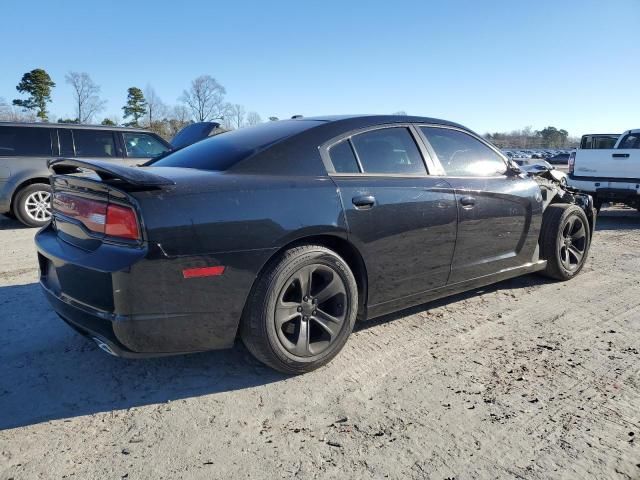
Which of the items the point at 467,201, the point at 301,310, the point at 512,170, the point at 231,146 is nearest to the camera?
the point at 301,310

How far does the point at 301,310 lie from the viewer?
2.73 metres

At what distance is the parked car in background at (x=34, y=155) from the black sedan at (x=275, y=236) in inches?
204

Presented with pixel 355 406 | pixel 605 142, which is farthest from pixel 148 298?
pixel 605 142

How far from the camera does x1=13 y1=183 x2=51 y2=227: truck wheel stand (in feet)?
24.0

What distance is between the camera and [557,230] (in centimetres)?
438

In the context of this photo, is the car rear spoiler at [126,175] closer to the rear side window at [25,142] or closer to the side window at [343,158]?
the side window at [343,158]

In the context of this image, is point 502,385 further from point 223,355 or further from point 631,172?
point 631,172

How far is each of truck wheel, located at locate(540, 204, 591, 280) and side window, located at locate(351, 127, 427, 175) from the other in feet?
5.74

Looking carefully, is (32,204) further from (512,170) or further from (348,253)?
(512,170)

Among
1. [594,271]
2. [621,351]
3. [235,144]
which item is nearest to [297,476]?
[235,144]

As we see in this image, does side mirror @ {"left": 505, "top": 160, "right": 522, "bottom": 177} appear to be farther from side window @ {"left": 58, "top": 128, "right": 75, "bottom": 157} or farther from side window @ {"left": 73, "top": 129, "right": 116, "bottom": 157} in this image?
side window @ {"left": 58, "top": 128, "right": 75, "bottom": 157}

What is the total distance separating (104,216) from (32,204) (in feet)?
20.2

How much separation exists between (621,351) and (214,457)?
2.68 meters

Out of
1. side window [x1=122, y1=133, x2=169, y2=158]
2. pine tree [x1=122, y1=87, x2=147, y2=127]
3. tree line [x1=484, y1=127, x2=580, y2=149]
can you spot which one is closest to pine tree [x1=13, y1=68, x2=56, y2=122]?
pine tree [x1=122, y1=87, x2=147, y2=127]
